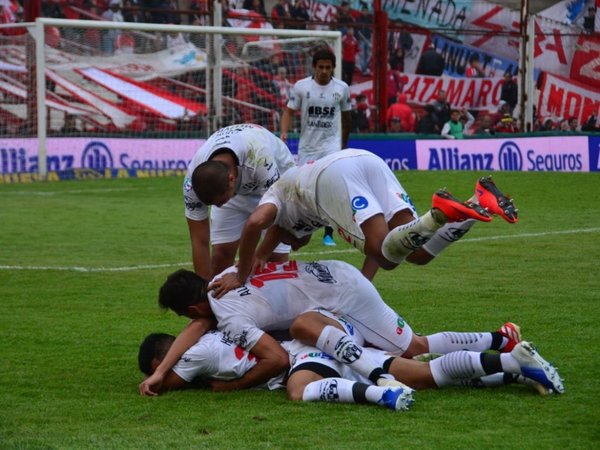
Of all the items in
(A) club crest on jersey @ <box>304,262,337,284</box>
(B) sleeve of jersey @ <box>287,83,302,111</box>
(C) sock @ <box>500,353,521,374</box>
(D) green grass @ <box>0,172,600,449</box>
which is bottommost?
(D) green grass @ <box>0,172,600,449</box>

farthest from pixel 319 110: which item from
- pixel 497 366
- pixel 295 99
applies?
pixel 497 366

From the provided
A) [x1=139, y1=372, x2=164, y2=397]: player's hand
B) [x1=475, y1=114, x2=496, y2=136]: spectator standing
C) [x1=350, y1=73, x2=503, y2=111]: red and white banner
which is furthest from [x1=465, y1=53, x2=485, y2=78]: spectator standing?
[x1=139, y1=372, x2=164, y2=397]: player's hand

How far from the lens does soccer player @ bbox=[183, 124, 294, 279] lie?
7.76 m

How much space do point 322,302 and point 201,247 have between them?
6.35ft

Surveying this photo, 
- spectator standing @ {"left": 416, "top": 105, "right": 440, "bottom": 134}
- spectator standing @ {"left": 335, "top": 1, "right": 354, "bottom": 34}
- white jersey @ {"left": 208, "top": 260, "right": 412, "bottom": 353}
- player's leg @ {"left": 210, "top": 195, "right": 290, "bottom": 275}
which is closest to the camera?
white jersey @ {"left": 208, "top": 260, "right": 412, "bottom": 353}

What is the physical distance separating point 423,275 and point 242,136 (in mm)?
4047

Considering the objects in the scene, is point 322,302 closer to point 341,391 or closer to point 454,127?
point 341,391

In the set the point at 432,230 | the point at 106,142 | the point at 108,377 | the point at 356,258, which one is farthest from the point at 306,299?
the point at 106,142

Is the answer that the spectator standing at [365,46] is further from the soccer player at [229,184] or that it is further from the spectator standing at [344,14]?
the soccer player at [229,184]

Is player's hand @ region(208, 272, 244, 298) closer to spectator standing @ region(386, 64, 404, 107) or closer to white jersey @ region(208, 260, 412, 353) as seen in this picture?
white jersey @ region(208, 260, 412, 353)

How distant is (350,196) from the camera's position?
7504mm

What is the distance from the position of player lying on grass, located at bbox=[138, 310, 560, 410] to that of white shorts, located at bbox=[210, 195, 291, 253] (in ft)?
7.41

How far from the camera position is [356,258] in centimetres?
1330

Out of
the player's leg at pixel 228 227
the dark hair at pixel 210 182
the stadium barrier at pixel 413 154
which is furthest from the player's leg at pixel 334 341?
the stadium barrier at pixel 413 154
